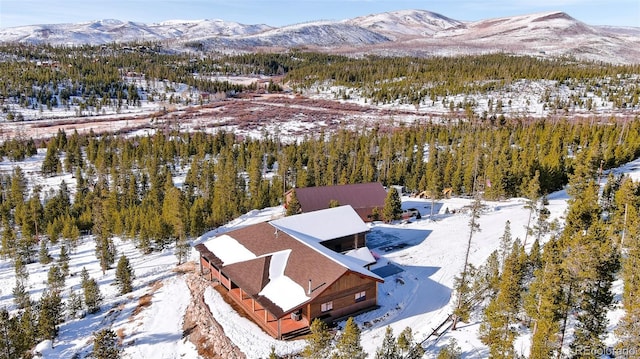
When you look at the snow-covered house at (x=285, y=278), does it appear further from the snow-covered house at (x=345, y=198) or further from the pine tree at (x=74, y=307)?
the snow-covered house at (x=345, y=198)

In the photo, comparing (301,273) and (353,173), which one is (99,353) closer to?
(301,273)

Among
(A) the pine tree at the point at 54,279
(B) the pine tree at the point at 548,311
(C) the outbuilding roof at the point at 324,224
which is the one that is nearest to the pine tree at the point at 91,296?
(A) the pine tree at the point at 54,279

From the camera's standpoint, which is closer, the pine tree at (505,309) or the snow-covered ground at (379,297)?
the pine tree at (505,309)

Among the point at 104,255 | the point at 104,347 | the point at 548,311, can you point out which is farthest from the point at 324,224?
the point at 104,255
